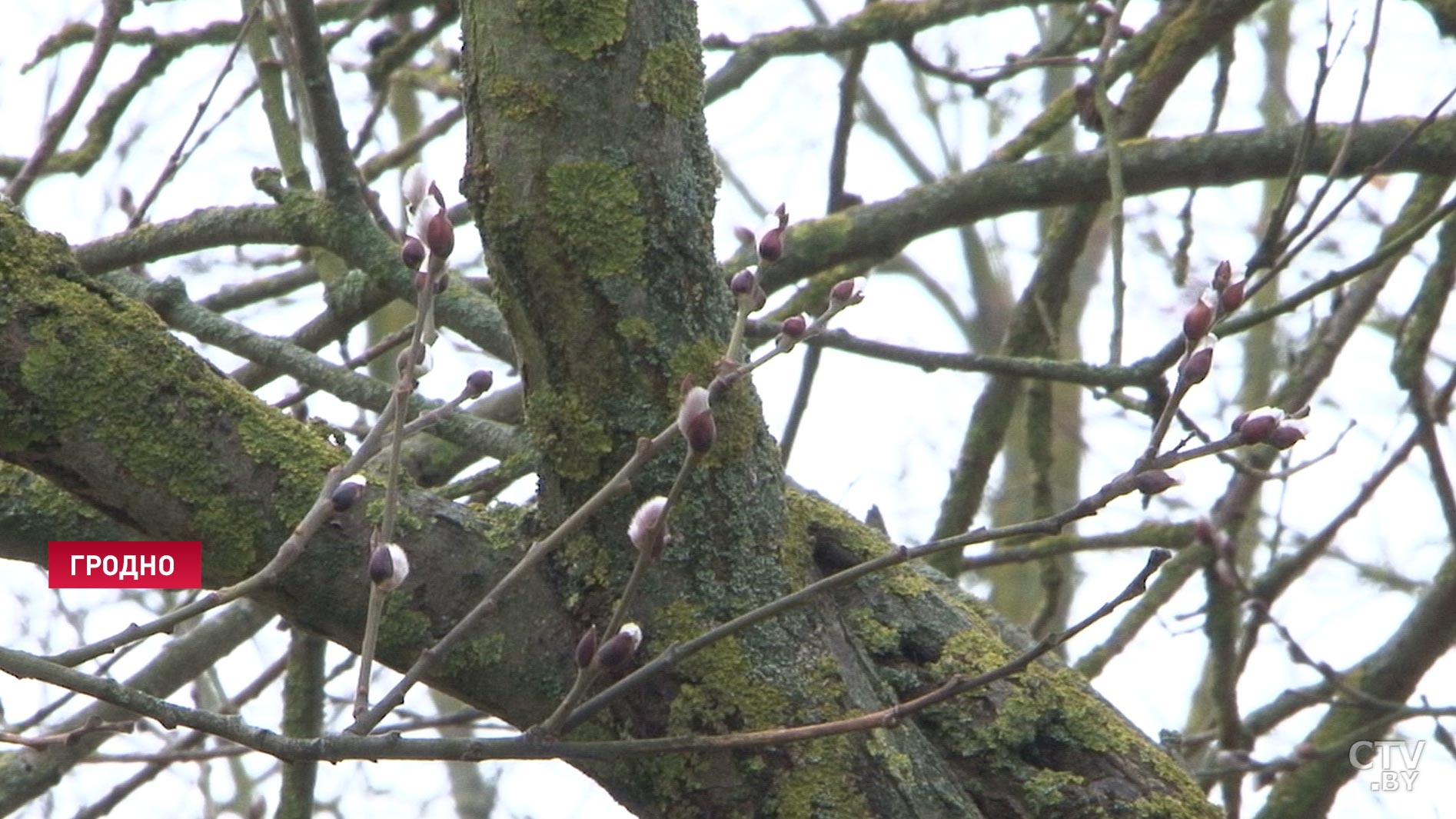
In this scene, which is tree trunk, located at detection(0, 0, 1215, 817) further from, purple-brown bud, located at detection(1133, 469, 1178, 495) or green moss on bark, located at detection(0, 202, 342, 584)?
purple-brown bud, located at detection(1133, 469, 1178, 495)

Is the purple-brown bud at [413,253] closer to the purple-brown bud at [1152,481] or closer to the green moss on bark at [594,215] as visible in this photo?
the green moss on bark at [594,215]

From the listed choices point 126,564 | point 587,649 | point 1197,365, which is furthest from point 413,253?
point 1197,365

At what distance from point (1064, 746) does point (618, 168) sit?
0.85 m

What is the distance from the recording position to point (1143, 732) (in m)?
1.82

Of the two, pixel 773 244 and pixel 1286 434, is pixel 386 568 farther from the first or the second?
pixel 1286 434

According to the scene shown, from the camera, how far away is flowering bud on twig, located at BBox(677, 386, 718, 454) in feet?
3.65

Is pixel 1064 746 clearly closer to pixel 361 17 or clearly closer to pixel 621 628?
pixel 621 628

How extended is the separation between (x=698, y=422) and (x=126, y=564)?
84 cm

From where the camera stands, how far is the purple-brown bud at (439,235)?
1.22m

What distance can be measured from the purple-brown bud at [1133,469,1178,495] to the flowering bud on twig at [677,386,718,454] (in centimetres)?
37

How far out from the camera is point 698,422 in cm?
111

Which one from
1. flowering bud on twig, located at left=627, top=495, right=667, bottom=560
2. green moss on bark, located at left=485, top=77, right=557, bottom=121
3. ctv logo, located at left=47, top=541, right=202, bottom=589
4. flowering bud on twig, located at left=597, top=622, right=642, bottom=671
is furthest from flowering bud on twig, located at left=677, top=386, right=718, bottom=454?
ctv logo, located at left=47, top=541, right=202, bottom=589

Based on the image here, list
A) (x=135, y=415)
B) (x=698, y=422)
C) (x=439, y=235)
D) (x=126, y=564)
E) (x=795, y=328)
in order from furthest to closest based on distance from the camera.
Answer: (x=126, y=564), (x=135, y=415), (x=795, y=328), (x=439, y=235), (x=698, y=422)

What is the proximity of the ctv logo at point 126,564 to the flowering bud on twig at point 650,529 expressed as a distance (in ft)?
1.96
